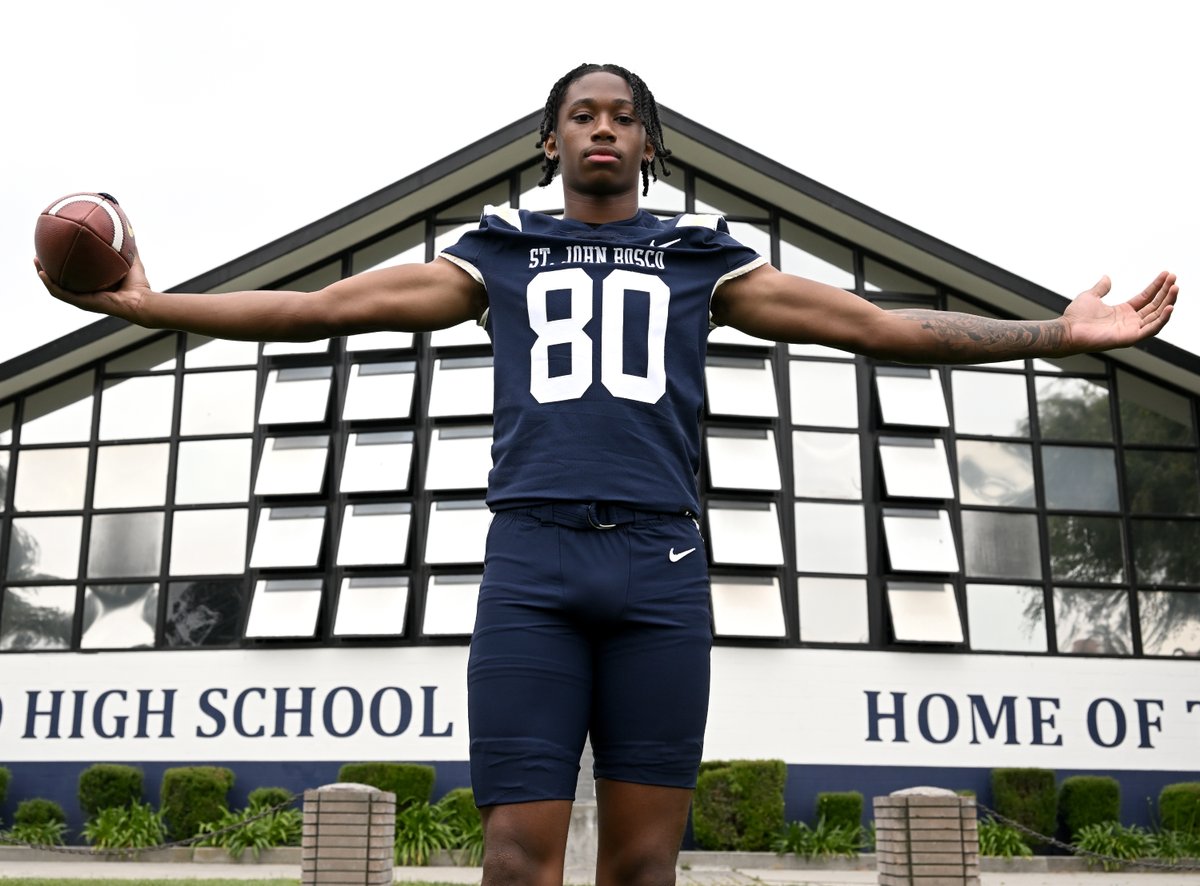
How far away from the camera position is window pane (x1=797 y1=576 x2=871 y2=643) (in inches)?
683

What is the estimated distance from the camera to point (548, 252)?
119 inches

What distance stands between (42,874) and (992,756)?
11208 mm

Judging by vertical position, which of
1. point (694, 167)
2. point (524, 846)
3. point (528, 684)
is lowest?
point (524, 846)

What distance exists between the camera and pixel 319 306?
311cm

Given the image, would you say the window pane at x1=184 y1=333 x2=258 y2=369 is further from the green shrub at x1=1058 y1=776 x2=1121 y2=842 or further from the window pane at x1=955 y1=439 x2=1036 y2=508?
the green shrub at x1=1058 y1=776 x2=1121 y2=842

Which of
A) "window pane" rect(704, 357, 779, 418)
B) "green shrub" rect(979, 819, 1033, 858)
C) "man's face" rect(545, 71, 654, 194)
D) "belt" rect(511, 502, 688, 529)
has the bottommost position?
"green shrub" rect(979, 819, 1033, 858)

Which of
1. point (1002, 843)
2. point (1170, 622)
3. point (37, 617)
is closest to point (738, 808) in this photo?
point (1002, 843)

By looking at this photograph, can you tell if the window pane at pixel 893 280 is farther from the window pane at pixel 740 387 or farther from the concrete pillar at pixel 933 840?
the concrete pillar at pixel 933 840

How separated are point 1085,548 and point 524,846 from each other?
17.1m

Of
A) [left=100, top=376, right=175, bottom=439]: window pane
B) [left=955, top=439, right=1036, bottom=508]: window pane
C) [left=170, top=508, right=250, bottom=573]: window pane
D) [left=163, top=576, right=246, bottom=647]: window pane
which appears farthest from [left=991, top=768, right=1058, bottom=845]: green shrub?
[left=100, top=376, right=175, bottom=439]: window pane

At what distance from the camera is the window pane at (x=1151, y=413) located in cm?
1912

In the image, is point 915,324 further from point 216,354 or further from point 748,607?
point 216,354

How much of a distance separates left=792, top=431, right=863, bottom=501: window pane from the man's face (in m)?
15.0

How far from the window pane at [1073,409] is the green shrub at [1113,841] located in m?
5.35
